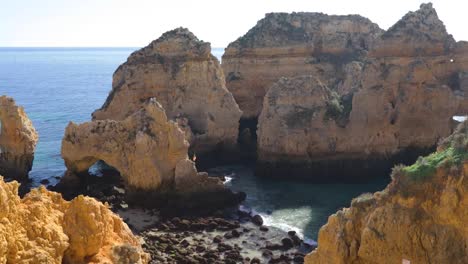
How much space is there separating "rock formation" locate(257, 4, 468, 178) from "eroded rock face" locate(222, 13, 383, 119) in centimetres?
1071

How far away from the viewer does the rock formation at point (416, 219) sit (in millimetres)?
12172

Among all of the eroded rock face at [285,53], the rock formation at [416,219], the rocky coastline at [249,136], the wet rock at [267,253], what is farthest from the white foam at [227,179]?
the rock formation at [416,219]

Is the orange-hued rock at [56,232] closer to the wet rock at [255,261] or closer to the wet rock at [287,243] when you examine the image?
the wet rock at [255,261]

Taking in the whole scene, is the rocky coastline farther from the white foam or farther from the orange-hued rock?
the white foam

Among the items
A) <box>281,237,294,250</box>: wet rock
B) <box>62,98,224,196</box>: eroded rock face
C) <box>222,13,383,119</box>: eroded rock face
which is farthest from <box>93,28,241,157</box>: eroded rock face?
<box>281,237,294,250</box>: wet rock

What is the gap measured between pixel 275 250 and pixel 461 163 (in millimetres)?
13145

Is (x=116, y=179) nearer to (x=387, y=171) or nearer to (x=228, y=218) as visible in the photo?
(x=228, y=218)

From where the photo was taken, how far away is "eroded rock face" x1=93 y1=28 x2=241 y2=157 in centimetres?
3912

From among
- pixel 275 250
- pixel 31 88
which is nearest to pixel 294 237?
pixel 275 250

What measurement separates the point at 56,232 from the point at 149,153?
16538 millimetres

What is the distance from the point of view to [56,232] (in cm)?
1313

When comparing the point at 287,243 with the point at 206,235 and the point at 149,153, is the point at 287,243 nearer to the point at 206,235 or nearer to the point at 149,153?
the point at 206,235

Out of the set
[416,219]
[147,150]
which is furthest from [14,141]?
[416,219]

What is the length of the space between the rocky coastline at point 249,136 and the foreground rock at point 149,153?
0.06 meters
